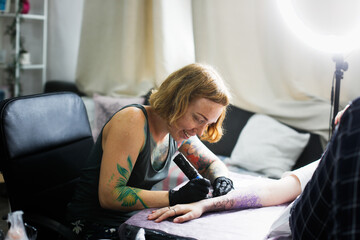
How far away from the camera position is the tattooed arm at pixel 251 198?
1.16 meters

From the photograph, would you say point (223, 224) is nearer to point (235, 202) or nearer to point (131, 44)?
point (235, 202)

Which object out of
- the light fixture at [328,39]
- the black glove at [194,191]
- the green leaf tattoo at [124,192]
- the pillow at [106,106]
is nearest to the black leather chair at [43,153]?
the green leaf tattoo at [124,192]

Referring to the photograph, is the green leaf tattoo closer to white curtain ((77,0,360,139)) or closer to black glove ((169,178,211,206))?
black glove ((169,178,211,206))

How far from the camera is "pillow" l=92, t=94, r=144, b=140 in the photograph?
2902 millimetres

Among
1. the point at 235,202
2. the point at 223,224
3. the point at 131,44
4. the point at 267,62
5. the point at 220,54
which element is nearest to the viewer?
the point at 223,224

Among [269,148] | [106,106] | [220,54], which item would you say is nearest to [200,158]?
[269,148]

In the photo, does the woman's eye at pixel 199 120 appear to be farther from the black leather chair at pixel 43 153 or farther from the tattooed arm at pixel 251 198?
the black leather chair at pixel 43 153

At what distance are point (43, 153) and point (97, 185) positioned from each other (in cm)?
23

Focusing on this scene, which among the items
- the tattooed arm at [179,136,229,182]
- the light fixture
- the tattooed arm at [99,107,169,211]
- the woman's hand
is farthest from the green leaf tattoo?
the light fixture

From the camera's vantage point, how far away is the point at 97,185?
136cm

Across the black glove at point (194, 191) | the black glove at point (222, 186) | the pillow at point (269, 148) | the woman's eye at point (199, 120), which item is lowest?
the pillow at point (269, 148)

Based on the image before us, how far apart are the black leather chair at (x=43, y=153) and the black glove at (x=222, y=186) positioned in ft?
1.56

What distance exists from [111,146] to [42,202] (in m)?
0.35

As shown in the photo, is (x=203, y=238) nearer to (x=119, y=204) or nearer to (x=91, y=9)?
(x=119, y=204)
